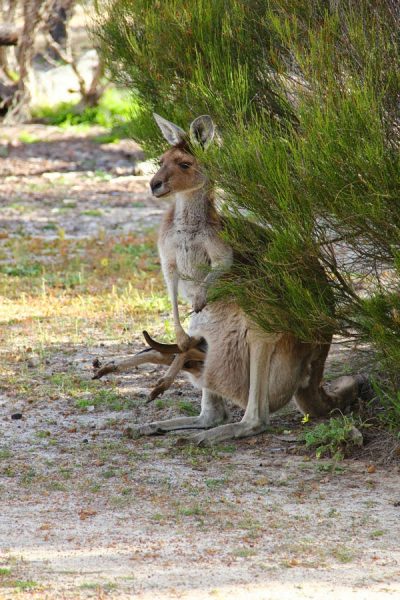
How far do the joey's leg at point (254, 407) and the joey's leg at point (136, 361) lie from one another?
457 mm

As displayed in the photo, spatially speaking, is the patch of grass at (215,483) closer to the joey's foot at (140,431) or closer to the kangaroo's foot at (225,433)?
the kangaroo's foot at (225,433)

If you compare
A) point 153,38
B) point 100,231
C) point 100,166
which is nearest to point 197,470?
point 153,38

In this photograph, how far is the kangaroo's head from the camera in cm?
484

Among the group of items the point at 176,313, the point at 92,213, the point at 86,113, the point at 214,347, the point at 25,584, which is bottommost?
the point at 25,584

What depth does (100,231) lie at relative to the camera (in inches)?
422

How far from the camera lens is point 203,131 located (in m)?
4.52

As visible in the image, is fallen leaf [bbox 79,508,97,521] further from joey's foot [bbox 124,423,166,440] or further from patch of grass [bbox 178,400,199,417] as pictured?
patch of grass [bbox 178,400,199,417]

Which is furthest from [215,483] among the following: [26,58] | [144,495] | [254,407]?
[26,58]

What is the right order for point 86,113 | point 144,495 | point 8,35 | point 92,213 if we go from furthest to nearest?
point 86,113
point 92,213
point 8,35
point 144,495

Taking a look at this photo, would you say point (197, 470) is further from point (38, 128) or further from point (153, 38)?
point (38, 128)

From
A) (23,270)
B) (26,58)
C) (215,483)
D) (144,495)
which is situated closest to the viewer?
(144,495)

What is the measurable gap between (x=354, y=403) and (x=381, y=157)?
189cm

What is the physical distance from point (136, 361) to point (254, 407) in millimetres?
625

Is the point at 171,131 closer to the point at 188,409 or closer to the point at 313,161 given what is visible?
the point at 313,161
